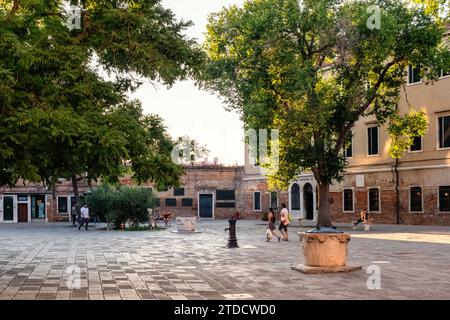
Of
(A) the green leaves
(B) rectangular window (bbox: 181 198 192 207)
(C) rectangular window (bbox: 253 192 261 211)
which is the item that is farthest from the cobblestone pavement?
(B) rectangular window (bbox: 181 198 192 207)

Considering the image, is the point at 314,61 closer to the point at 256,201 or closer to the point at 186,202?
the point at 256,201

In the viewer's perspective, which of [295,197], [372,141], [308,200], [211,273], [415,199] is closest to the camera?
[211,273]

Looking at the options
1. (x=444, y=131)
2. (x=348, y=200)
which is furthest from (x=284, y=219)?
(x=348, y=200)

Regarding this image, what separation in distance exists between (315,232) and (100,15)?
6594mm

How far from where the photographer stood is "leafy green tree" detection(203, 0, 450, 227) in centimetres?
2947

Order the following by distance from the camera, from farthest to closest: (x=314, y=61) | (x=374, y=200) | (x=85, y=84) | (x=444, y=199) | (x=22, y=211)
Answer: (x=22, y=211) → (x=374, y=200) → (x=444, y=199) → (x=314, y=61) → (x=85, y=84)

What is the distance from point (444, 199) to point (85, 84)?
27.3 metres

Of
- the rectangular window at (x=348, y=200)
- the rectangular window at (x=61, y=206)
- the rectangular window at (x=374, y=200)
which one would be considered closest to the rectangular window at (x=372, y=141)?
the rectangular window at (x=374, y=200)

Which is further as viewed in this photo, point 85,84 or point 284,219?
point 284,219

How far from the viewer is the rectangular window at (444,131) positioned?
35.0 m

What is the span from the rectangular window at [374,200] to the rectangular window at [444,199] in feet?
16.2

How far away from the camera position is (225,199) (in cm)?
5822

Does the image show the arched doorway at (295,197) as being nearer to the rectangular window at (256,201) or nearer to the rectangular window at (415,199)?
the rectangular window at (256,201)
